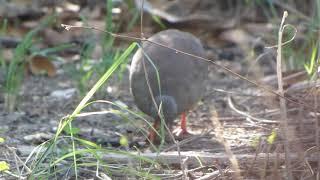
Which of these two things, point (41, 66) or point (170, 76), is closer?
point (170, 76)


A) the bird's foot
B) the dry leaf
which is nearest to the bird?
the bird's foot

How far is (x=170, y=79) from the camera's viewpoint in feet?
16.5

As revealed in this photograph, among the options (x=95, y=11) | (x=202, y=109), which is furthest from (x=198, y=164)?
(x=95, y=11)

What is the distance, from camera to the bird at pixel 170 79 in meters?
4.96

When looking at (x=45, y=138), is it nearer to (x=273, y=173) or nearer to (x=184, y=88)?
(x=184, y=88)

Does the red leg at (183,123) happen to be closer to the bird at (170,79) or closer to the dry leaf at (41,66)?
the bird at (170,79)

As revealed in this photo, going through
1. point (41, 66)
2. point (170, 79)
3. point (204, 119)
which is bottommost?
point (204, 119)

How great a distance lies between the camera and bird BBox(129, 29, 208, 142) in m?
4.96

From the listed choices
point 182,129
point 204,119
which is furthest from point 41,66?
point 182,129

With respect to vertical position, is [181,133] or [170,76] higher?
[170,76]

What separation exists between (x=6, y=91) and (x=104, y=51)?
777 millimetres

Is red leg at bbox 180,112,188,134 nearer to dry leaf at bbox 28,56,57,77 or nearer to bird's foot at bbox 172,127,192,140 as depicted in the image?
bird's foot at bbox 172,127,192,140

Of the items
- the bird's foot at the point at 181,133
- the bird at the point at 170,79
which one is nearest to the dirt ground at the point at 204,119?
the bird's foot at the point at 181,133

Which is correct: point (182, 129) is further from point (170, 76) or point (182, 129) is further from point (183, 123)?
point (170, 76)
